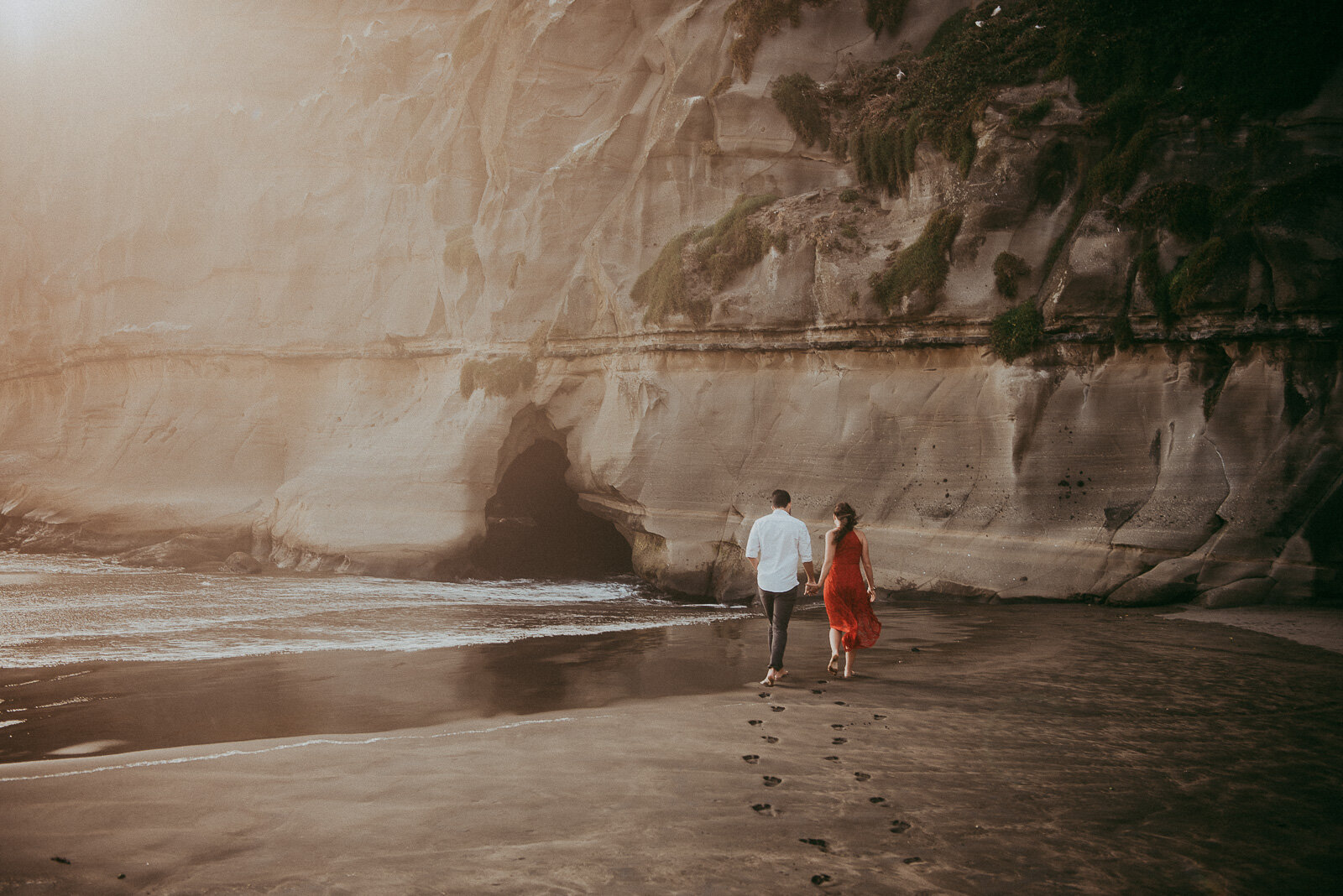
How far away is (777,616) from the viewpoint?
22.6ft

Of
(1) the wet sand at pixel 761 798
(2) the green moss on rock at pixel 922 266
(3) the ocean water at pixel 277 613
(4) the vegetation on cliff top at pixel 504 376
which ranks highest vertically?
(2) the green moss on rock at pixel 922 266

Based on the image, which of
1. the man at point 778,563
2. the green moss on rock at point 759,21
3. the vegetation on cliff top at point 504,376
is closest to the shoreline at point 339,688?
the man at point 778,563

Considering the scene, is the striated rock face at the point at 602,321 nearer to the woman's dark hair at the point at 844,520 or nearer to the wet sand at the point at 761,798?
the wet sand at the point at 761,798

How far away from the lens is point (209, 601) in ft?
43.9

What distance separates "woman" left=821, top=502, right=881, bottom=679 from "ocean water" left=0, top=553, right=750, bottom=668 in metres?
4.59

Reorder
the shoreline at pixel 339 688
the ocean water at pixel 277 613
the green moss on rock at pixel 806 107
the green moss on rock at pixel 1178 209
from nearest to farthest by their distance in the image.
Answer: the shoreline at pixel 339 688 < the ocean water at pixel 277 613 < the green moss on rock at pixel 1178 209 < the green moss on rock at pixel 806 107

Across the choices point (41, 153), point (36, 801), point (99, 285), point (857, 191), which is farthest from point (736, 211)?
point (41, 153)

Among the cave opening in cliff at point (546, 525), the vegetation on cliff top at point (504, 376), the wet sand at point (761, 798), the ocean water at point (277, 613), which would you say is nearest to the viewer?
the wet sand at point (761, 798)

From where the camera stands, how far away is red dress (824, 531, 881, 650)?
23.4ft

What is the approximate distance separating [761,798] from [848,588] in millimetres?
3104

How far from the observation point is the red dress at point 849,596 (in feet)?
23.4

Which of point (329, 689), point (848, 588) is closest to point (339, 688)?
point (329, 689)

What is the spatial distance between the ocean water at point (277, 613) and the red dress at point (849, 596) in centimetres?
461

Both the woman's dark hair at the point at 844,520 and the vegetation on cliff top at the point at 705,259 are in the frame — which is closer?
the woman's dark hair at the point at 844,520
